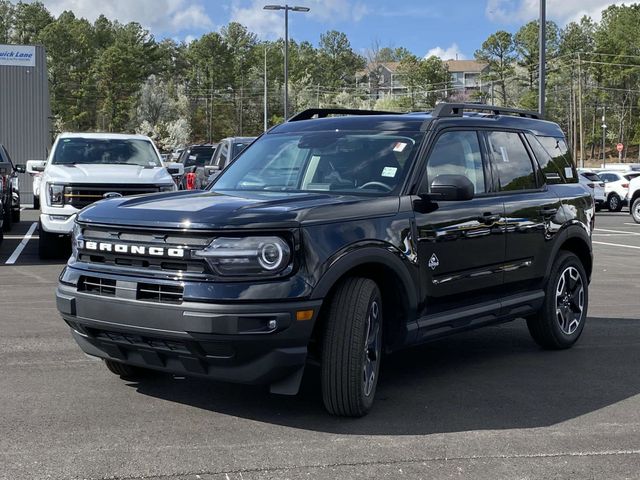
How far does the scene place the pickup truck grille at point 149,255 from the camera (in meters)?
4.98

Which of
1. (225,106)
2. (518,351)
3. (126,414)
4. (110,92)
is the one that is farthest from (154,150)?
(225,106)

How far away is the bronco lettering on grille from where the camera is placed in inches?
197

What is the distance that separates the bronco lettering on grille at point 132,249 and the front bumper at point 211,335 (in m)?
0.24

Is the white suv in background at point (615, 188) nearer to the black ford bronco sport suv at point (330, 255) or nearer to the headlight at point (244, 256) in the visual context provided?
the black ford bronco sport suv at point (330, 255)

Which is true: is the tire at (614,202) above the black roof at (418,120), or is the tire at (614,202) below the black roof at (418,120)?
below

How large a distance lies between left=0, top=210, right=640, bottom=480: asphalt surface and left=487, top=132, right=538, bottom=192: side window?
1398 millimetres

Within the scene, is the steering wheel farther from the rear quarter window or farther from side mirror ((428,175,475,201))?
the rear quarter window

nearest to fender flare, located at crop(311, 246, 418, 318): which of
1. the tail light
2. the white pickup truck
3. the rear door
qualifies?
the rear door

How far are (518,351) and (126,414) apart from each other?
3.53 meters

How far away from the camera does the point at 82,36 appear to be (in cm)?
11088

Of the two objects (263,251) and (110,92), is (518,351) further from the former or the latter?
(110,92)

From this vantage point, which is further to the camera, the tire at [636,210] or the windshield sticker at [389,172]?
the tire at [636,210]

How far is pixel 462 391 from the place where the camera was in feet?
20.2

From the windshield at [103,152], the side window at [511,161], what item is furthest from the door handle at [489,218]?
the windshield at [103,152]
